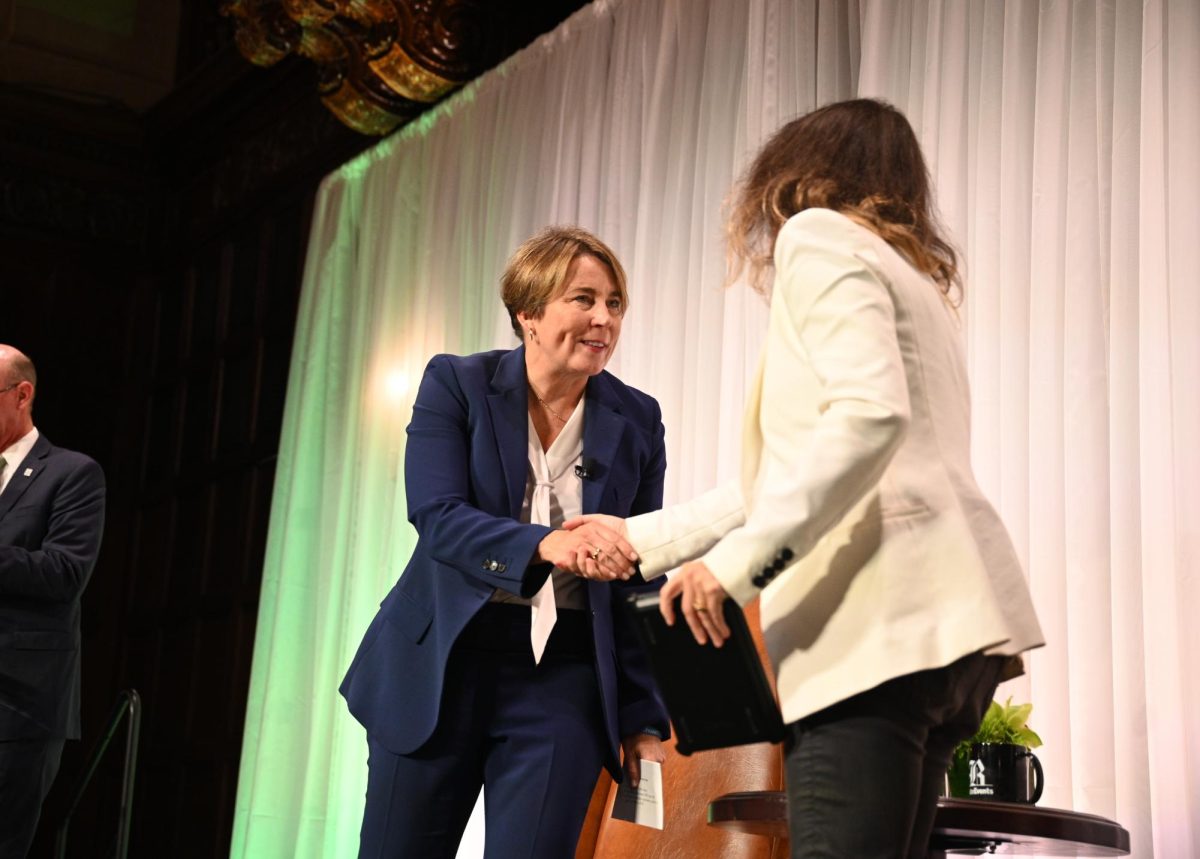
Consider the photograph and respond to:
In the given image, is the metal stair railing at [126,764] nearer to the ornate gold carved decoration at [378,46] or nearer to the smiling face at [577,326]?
the ornate gold carved decoration at [378,46]

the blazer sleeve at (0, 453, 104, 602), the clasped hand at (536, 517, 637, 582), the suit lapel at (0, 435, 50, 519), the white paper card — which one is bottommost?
the white paper card

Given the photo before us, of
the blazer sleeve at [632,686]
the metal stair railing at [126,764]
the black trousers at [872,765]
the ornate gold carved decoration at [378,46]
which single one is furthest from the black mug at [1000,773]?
the ornate gold carved decoration at [378,46]

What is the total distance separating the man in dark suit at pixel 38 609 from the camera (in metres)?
3.81

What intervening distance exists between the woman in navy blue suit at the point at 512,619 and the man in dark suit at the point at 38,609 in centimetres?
183

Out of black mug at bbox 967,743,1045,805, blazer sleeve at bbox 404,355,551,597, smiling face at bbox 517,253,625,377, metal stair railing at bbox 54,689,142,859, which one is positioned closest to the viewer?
blazer sleeve at bbox 404,355,551,597

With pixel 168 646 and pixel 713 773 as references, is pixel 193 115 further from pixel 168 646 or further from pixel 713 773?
pixel 713 773

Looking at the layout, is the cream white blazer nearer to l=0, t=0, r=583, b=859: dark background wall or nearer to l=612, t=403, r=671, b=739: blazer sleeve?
l=612, t=403, r=671, b=739: blazer sleeve

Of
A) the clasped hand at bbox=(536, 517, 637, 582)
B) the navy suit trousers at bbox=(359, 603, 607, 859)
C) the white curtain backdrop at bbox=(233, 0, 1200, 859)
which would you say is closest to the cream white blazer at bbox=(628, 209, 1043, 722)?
the clasped hand at bbox=(536, 517, 637, 582)

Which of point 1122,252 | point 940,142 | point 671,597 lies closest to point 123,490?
point 940,142

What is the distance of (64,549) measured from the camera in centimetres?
393

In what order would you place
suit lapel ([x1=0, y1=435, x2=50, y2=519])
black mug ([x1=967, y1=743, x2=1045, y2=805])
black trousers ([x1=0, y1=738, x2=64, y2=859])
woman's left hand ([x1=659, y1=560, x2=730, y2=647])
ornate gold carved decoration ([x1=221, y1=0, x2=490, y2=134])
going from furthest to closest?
1. ornate gold carved decoration ([x1=221, y1=0, x2=490, y2=134])
2. suit lapel ([x1=0, y1=435, x2=50, y2=519])
3. black trousers ([x1=0, y1=738, x2=64, y2=859])
4. black mug ([x1=967, y1=743, x2=1045, y2=805])
5. woman's left hand ([x1=659, y1=560, x2=730, y2=647])

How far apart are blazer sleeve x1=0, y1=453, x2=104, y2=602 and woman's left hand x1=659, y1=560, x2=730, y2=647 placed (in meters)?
2.70

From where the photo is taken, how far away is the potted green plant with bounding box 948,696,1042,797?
233 cm

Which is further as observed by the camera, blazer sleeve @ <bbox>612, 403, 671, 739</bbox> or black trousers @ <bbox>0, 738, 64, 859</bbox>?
black trousers @ <bbox>0, 738, 64, 859</bbox>
